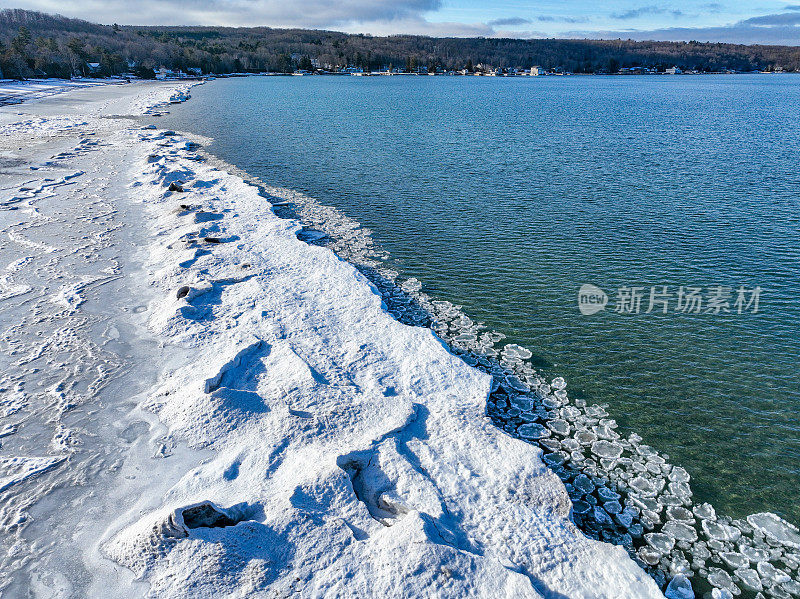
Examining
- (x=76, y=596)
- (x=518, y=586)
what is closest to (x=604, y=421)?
(x=518, y=586)

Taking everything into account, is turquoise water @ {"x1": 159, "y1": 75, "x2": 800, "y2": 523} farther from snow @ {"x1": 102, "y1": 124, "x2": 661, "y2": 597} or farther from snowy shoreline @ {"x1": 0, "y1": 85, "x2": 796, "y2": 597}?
snow @ {"x1": 102, "y1": 124, "x2": 661, "y2": 597}
